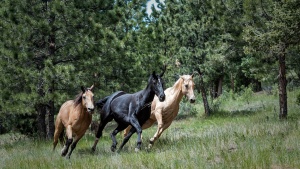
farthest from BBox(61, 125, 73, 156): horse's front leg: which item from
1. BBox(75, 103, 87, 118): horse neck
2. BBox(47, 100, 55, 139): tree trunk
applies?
BBox(47, 100, 55, 139): tree trunk

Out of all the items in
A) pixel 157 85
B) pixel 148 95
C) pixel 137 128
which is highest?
pixel 157 85

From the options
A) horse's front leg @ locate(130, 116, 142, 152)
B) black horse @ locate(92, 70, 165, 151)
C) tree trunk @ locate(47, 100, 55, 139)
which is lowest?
tree trunk @ locate(47, 100, 55, 139)

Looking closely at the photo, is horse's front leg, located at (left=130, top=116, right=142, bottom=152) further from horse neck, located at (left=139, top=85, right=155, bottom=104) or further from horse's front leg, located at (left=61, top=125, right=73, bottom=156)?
horse's front leg, located at (left=61, top=125, right=73, bottom=156)

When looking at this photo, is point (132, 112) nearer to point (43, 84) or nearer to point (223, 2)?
point (43, 84)

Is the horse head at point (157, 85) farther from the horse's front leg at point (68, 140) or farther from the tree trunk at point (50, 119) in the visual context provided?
the tree trunk at point (50, 119)

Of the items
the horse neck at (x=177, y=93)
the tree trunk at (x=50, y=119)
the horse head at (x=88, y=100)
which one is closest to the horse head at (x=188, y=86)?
the horse neck at (x=177, y=93)

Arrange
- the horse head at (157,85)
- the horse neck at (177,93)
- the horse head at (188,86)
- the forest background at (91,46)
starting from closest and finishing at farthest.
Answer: the horse head at (157,85)
the horse head at (188,86)
the horse neck at (177,93)
the forest background at (91,46)

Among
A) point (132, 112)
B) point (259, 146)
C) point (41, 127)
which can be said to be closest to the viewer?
point (259, 146)

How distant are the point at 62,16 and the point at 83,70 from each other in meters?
2.09

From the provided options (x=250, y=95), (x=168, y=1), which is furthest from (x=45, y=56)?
(x=250, y=95)

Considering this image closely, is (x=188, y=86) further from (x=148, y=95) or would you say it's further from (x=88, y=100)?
(x=88, y=100)

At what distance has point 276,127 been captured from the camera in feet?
30.8

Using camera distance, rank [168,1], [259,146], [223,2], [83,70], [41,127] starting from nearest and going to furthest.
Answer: [259,146] < [83,70] < [41,127] < [223,2] < [168,1]

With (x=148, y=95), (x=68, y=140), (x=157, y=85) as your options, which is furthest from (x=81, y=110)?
(x=157, y=85)
